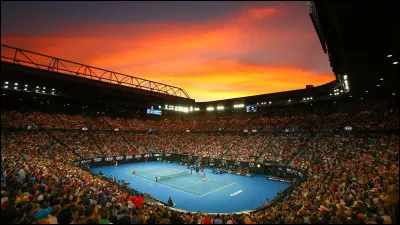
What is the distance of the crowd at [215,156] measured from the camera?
25.5ft

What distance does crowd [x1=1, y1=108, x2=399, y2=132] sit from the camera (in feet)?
111

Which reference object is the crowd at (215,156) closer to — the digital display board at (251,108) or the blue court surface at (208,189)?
the digital display board at (251,108)

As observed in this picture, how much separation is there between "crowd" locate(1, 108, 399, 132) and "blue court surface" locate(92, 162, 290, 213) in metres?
A: 15.4

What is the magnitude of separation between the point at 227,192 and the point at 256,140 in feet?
67.5

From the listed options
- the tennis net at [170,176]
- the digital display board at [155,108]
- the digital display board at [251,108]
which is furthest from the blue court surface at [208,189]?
the digital display board at [251,108]

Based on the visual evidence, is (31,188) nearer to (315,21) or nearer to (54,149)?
(315,21)

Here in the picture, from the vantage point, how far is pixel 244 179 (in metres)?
34.3

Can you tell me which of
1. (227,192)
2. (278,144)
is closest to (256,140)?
(278,144)

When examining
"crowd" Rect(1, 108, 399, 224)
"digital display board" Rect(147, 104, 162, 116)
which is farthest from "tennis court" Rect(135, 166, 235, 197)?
"digital display board" Rect(147, 104, 162, 116)

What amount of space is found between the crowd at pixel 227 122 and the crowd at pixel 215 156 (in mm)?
272

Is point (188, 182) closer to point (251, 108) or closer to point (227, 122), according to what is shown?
point (251, 108)

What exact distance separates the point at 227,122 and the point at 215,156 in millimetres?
16276

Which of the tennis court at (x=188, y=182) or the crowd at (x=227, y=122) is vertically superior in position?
the crowd at (x=227, y=122)

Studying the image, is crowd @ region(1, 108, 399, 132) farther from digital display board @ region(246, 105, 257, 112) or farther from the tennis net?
the tennis net
